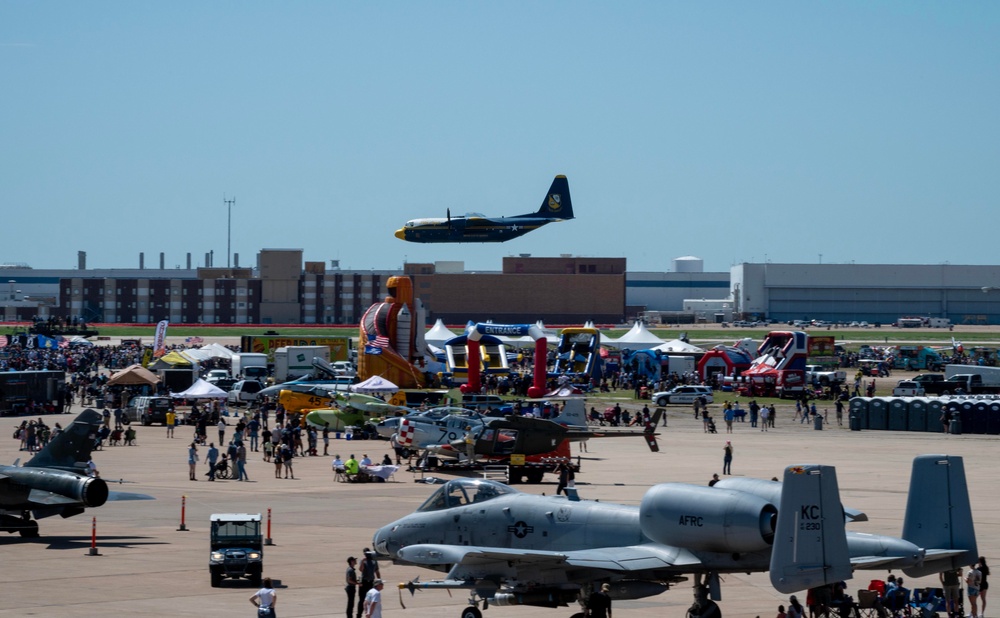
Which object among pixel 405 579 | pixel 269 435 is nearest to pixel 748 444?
pixel 269 435

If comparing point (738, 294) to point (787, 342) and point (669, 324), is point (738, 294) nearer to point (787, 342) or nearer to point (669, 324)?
point (669, 324)

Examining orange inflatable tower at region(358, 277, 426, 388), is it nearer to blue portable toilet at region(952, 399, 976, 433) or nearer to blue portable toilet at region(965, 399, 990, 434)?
blue portable toilet at region(952, 399, 976, 433)

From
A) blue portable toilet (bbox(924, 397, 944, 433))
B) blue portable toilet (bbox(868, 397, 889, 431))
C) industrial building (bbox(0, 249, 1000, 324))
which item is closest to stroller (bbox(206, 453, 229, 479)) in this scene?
blue portable toilet (bbox(868, 397, 889, 431))

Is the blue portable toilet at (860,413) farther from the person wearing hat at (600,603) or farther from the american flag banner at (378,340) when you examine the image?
the person wearing hat at (600,603)

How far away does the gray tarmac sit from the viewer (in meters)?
20.7

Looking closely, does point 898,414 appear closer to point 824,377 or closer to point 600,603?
point 824,377

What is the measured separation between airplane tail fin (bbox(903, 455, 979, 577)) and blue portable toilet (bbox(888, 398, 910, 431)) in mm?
40331

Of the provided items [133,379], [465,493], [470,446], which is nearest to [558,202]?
[133,379]

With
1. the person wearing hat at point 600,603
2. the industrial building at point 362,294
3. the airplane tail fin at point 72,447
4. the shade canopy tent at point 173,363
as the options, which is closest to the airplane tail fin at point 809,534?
the person wearing hat at point 600,603

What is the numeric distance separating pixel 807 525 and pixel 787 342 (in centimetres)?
5670

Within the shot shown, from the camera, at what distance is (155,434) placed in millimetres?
54719

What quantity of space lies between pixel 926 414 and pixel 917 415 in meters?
0.45

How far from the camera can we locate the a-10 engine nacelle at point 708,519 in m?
16.0

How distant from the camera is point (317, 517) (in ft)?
101
